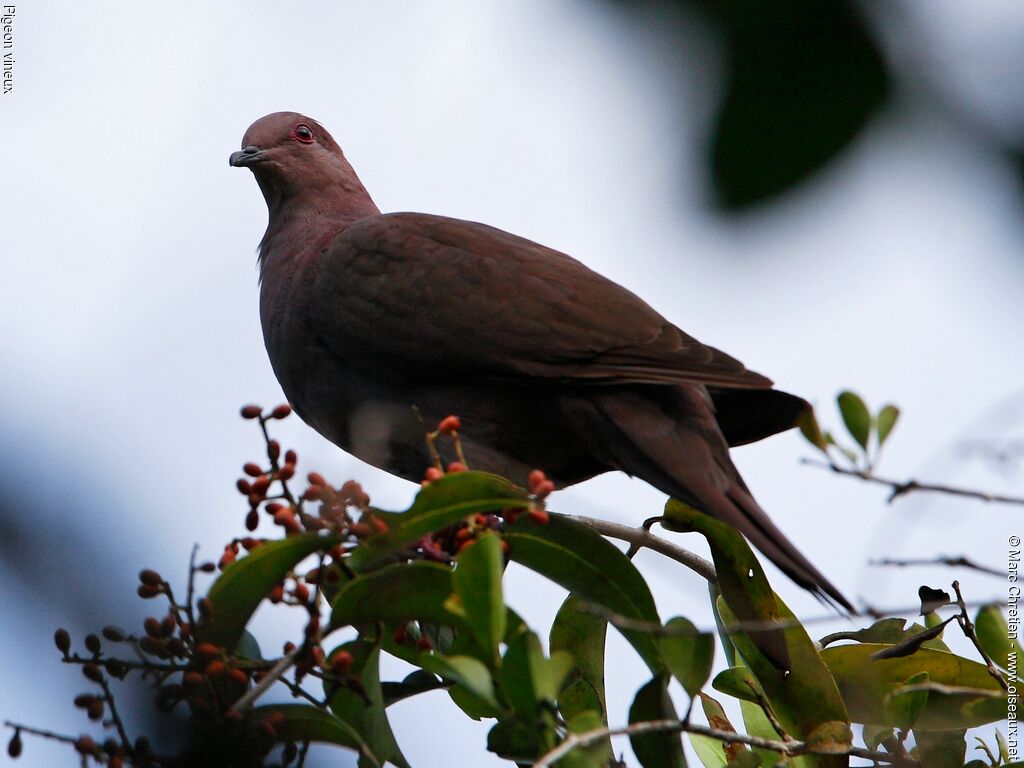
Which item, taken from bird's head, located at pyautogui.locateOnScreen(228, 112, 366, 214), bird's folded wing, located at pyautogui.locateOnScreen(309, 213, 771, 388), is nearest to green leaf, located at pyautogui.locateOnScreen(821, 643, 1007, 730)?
bird's folded wing, located at pyautogui.locateOnScreen(309, 213, 771, 388)

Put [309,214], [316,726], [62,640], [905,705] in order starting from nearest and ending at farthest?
1. [62,640]
2. [316,726]
3. [905,705]
4. [309,214]

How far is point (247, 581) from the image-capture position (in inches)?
74.4

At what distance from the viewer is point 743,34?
0.46 metres

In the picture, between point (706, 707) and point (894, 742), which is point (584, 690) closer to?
point (706, 707)

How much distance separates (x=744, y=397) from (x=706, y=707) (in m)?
1.06

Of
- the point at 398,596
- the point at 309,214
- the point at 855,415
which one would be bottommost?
the point at 398,596

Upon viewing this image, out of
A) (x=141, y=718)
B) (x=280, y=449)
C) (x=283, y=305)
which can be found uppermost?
(x=283, y=305)

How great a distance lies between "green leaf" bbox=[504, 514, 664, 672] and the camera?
2188 mm

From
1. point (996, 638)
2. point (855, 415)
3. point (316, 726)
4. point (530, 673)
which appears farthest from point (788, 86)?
point (996, 638)

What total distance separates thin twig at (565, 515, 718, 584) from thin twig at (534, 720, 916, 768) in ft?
2.33

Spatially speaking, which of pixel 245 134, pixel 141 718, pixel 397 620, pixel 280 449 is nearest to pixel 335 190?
pixel 245 134

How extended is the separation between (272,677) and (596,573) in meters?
0.77

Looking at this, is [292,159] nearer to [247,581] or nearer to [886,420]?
[247,581]

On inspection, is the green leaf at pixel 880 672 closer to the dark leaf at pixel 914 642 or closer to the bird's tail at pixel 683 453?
the dark leaf at pixel 914 642
